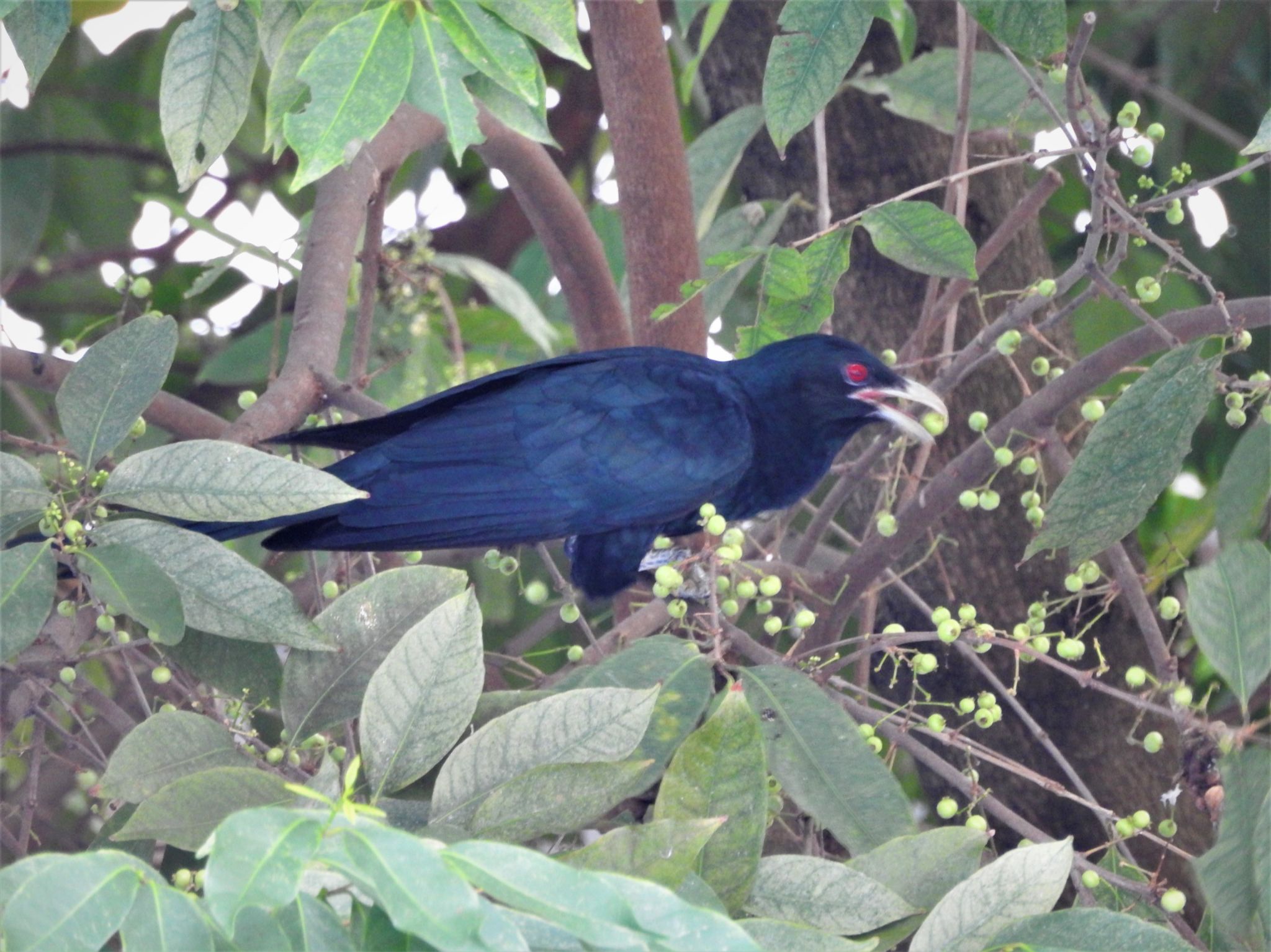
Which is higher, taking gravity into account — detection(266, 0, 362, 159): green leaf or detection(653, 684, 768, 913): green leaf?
detection(266, 0, 362, 159): green leaf

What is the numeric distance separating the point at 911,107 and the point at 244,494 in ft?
6.38

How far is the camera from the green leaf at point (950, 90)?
296 centimetres

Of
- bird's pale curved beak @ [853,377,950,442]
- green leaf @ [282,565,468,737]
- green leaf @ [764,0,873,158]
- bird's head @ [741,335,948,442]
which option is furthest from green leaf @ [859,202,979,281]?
green leaf @ [282,565,468,737]

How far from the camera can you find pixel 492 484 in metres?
2.77

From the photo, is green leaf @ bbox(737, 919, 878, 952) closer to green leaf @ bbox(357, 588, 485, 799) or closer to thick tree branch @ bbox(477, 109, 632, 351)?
green leaf @ bbox(357, 588, 485, 799)

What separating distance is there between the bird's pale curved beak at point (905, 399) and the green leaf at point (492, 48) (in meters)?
1.33

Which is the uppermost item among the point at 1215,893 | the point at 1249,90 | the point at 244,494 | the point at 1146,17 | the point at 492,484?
the point at 1146,17

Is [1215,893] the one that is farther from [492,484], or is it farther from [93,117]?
[93,117]

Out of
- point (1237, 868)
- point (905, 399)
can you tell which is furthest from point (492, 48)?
point (905, 399)

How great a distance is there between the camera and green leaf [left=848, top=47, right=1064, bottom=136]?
2.96 metres

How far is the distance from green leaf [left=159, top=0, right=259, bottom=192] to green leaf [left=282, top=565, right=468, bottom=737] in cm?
62

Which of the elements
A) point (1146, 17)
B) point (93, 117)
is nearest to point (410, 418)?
point (93, 117)

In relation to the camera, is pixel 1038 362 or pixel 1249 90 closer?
pixel 1038 362

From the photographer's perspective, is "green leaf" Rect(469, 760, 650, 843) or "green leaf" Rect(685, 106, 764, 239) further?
"green leaf" Rect(685, 106, 764, 239)
